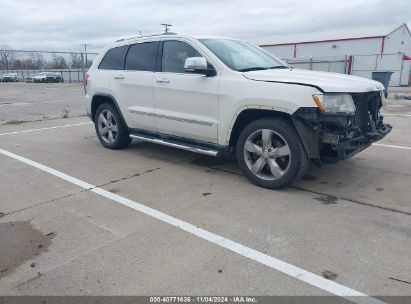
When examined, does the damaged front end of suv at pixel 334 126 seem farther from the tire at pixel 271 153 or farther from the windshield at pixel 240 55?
the windshield at pixel 240 55

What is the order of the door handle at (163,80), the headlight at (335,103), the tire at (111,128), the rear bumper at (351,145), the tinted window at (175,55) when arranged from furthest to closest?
the tire at (111,128), the door handle at (163,80), the tinted window at (175,55), the rear bumper at (351,145), the headlight at (335,103)

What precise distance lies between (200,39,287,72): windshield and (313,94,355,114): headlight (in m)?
1.20

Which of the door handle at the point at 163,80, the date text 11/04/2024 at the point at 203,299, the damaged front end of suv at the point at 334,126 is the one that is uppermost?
the door handle at the point at 163,80

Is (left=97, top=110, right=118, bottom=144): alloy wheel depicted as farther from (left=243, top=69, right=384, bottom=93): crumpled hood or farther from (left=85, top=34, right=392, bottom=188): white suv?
(left=243, top=69, right=384, bottom=93): crumpled hood

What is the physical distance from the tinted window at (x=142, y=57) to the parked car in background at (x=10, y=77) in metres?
37.7

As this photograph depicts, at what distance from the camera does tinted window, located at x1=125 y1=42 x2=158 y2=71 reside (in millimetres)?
5750

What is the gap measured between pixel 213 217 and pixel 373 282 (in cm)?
161

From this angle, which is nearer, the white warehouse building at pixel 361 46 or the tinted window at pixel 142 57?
the tinted window at pixel 142 57

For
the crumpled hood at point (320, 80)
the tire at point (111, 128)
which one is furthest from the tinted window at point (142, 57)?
the crumpled hood at point (320, 80)

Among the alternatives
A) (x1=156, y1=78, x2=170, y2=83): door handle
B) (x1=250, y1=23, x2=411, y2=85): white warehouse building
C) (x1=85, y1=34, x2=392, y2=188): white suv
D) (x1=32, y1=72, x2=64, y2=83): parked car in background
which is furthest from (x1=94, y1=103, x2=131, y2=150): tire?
(x1=32, y1=72, x2=64, y2=83): parked car in background

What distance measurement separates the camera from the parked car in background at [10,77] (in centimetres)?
3825

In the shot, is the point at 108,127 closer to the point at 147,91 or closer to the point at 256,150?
the point at 147,91

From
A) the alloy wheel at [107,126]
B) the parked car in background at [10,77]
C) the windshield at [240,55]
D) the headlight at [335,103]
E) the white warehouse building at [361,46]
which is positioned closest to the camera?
the headlight at [335,103]

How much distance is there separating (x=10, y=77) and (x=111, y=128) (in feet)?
125
